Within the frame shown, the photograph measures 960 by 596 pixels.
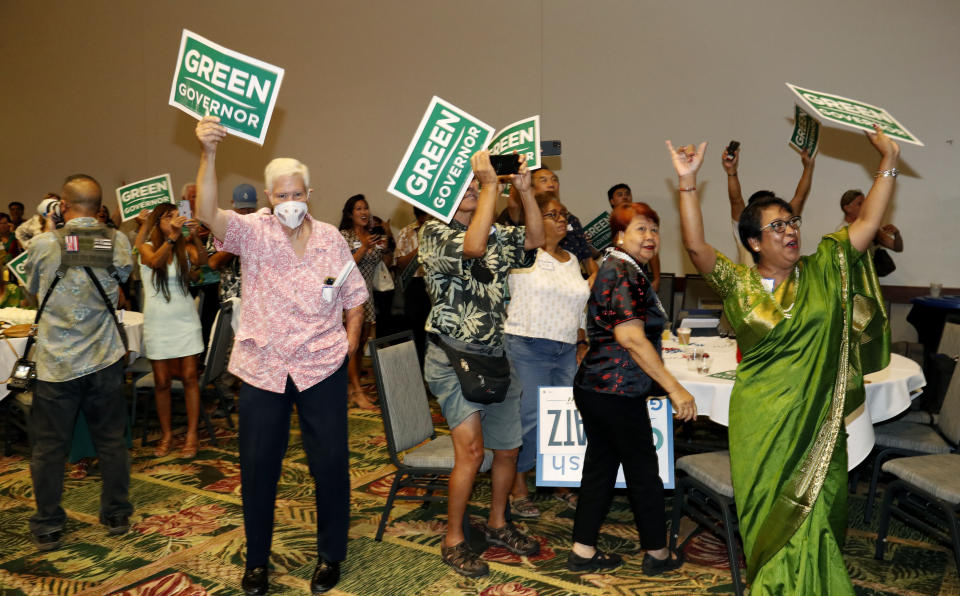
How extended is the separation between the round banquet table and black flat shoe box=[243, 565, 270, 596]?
6.68 ft

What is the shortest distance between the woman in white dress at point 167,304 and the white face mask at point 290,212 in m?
2.22

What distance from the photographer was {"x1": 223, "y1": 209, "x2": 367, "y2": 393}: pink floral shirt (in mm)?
2939

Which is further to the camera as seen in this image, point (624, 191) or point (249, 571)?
point (624, 191)

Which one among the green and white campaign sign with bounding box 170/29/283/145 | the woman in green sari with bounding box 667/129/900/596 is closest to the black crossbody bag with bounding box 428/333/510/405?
the woman in green sari with bounding box 667/129/900/596

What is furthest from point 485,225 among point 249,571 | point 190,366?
point 190,366

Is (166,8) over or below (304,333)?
over

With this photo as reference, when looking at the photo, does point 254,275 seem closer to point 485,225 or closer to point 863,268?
point 485,225

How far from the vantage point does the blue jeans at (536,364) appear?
4020mm

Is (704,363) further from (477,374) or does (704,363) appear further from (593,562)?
(477,374)

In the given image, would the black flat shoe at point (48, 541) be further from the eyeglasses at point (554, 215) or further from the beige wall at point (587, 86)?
the beige wall at point (587, 86)

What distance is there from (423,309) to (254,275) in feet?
12.2

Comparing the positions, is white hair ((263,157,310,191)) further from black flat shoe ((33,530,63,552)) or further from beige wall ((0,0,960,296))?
beige wall ((0,0,960,296))

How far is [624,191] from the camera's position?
7.27 meters

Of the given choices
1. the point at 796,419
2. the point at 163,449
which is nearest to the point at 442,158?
the point at 796,419
